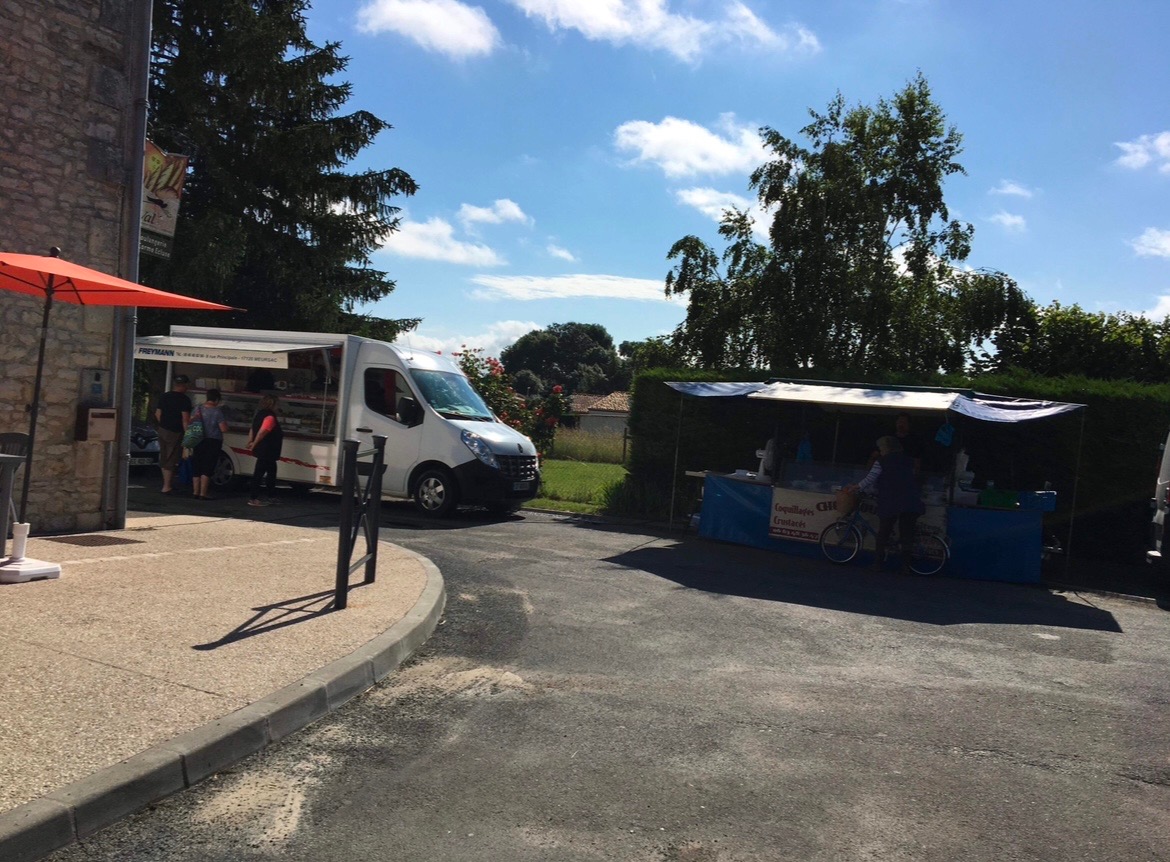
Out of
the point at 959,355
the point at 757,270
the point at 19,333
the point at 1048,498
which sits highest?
the point at 757,270

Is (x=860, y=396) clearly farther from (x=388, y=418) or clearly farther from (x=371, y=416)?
(x=371, y=416)

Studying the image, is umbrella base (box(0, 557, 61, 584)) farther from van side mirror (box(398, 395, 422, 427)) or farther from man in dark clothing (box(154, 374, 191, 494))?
man in dark clothing (box(154, 374, 191, 494))

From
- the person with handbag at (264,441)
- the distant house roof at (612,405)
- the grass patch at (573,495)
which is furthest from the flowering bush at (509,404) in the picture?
the distant house roof at (612,405)

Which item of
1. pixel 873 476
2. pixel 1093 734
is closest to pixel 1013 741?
pixel 1093 734

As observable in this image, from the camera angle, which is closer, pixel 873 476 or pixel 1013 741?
pixel 1013 741

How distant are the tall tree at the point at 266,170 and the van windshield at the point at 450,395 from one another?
32.4 ft

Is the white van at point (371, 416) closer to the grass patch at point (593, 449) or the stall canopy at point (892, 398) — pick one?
the stall canopy at point (892, 398)

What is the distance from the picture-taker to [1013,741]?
5.08 meters

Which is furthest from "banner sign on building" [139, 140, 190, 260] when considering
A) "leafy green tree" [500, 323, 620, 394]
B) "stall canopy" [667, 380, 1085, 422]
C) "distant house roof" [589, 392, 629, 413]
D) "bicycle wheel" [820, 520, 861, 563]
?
"leafy green tree" [500, 323, 620, 394]

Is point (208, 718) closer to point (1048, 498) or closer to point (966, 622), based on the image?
point (966, 622)

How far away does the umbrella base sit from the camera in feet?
23.4

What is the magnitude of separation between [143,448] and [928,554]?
534 inches

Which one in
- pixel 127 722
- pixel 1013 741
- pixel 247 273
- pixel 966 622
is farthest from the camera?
pixel 247 273

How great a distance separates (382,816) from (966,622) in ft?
21.2
